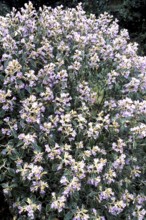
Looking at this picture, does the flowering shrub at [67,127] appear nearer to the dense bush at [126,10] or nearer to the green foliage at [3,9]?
the green foliage at [3,9]

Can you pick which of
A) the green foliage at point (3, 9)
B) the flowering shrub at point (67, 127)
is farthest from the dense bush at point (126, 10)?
the flowering shrub at point (67, 127)

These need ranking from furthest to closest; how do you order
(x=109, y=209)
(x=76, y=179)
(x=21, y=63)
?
1. (x=21, y=63)
2. (x=109, y=209)
3. (x=76, y=179)

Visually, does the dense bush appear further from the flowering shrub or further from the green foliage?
the flowering shrub

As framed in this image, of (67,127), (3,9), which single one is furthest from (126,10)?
(67,127)

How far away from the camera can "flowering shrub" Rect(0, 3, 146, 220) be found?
336cm

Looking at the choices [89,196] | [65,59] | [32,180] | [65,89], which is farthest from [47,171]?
[65,59]

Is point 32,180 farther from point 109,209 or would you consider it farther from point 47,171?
point 109,209

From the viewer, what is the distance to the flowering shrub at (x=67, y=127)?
11.0 ft

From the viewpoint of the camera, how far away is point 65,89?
3.77m

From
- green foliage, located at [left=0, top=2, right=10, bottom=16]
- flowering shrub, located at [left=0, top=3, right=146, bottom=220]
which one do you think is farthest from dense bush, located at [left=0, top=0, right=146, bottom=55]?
flowering shrub, located at [left=0, top=3, right=146, bottom=220]

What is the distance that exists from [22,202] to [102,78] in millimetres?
1282

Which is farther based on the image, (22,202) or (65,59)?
(65,59)

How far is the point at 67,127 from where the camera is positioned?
3.44 metres

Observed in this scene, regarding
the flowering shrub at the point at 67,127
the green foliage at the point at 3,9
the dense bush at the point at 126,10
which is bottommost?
the flowering shrub at the point at 67,127
